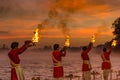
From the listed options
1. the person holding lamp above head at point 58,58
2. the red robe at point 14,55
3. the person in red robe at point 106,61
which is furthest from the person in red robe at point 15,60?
the person in red robe at point 106,61

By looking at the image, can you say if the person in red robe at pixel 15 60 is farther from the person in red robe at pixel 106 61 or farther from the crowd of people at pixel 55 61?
the person in red robe at pixel 106 61

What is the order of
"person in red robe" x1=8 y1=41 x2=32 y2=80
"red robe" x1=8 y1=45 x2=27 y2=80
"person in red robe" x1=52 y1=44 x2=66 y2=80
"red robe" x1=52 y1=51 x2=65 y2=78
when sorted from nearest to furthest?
"red robe" x1=8 y1=45 x2=27 y2=80, "person in red robe" x1=8 y1=41 x2=32 y2=80, "person in red robe" x1=52 y1=44 x2=66 y2=80, "red robe" x1=52 y1=51 x2=65 y2=78

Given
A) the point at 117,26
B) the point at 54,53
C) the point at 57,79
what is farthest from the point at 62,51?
the point at 117,26

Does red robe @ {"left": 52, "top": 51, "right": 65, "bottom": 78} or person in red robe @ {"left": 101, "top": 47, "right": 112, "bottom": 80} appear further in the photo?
person in red robe @ {"left": 101, "top": 47, "right": 112, "bottom": 80}

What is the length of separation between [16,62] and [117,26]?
62.7 meters

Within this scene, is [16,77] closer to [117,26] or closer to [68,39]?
[68,39]

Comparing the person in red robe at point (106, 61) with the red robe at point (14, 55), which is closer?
the red robe at point (14, 55)

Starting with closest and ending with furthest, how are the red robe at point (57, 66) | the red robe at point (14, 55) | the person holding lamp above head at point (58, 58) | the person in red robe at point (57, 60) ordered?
the red robe at point (14, 55) → the person holding lamp above head at point (58, 58) → the person in red robe at point (57, 60) → the red robe at point (57, 66)

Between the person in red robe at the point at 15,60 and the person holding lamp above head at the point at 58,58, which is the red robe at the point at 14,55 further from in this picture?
the person holding lamp above head at the point at 58,58

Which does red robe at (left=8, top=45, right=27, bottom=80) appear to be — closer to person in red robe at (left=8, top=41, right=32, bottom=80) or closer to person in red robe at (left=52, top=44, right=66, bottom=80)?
person in red robe at (left=8, top=41, right=32, bottom=80)

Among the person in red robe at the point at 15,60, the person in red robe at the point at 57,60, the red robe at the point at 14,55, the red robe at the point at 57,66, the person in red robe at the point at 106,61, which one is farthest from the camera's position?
the person in red robe at the point at 106,61

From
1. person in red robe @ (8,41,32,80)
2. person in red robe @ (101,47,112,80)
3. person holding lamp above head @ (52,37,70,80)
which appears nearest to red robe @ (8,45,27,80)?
person in red robe @ (8,41,32,80)

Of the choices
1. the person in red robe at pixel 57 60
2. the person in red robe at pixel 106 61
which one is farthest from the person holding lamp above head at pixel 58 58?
the person in red robe at pixel 106 61

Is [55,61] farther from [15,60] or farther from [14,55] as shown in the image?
[14,55]
